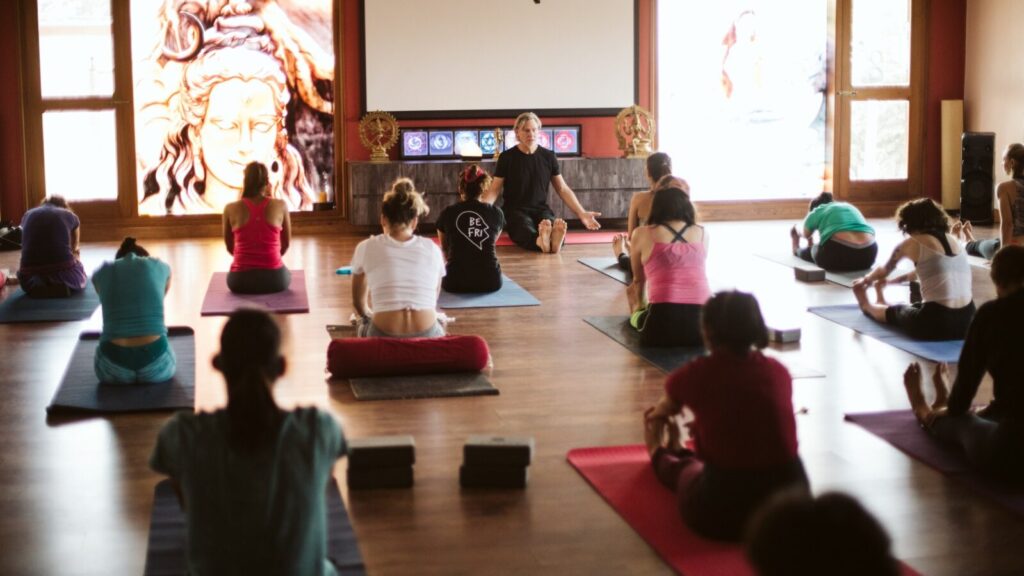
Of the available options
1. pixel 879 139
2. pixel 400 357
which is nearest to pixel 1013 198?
pixel 400 357

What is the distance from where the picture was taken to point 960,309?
Answer: 6078mm

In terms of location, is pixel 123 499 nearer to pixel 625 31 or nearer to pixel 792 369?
pixel 792 369

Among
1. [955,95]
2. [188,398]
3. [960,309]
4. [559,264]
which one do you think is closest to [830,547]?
[188,398]

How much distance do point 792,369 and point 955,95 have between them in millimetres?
7784

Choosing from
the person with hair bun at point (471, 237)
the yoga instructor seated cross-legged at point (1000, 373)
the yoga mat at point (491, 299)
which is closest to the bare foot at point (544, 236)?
the yoga mat at point (491, 299)

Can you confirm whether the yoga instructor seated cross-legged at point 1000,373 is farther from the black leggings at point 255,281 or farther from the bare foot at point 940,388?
the black leggings at point 255,281

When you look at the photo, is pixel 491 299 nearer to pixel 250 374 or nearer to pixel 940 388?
pixel 940 388

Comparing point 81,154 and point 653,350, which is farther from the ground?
point 81,154

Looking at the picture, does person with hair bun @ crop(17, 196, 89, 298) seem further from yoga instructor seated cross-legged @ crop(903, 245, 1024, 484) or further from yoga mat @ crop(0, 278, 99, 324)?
yoga instructor seated cross-legged @ crop(903, 245, 1024, 484)

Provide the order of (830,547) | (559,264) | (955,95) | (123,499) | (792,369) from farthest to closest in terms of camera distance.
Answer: (955,95)
(559,264)
(792,369)
(123,499)
(830,547)

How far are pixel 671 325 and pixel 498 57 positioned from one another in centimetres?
598

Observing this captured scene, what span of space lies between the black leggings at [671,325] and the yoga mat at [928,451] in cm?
128

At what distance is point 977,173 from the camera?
1121 cm

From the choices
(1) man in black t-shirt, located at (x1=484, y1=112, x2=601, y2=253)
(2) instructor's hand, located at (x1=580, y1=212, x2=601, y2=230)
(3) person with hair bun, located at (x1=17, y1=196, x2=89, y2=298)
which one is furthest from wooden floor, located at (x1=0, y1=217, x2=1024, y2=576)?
(1) man in black t-shirt, located at (x1=484, y1=112, x2=601, y2=253)
